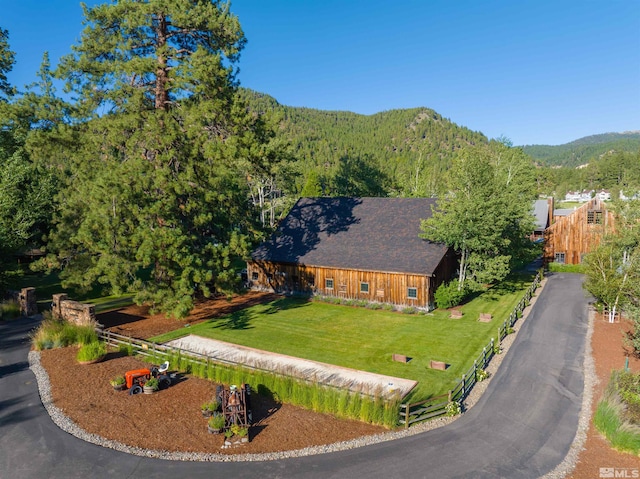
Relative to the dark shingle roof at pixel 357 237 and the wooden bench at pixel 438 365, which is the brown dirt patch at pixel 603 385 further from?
the dark shingle roof at pixel 357 237

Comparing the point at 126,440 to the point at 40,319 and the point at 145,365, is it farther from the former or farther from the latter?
the point at 40,319

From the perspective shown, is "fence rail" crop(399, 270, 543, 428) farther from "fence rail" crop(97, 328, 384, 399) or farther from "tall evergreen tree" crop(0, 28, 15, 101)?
"tall evergreen tree" crop(0, 28, 15, 101)

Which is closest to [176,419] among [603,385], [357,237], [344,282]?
[603,385]

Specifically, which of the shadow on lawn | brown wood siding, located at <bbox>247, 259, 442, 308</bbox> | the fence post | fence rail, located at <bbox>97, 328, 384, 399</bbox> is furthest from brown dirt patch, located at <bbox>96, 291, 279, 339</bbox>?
the fence post

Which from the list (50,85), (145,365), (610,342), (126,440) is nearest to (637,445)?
(610,342)

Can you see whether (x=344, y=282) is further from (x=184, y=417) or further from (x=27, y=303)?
(x=27, y=303)
